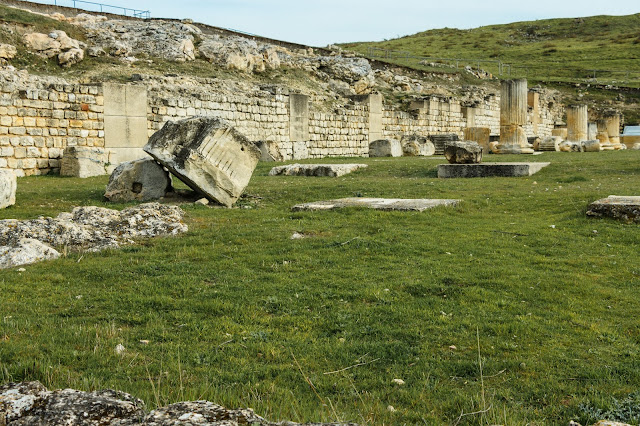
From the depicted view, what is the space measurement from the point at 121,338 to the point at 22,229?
397 cm

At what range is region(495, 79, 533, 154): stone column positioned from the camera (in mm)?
26969

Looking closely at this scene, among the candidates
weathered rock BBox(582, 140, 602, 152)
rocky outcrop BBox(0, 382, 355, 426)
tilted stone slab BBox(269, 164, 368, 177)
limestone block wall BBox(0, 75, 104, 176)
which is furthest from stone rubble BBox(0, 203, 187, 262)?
weathered rock BBox(582, 140, 602, 152)

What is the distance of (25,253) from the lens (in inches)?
281

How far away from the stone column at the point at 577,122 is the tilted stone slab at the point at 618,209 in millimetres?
29262

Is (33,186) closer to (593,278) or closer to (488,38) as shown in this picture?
(593,278)

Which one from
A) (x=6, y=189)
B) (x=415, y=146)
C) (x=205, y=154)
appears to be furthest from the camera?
(x=415, y=146)

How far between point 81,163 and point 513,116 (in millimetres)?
18100

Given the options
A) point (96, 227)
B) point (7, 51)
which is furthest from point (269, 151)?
point (96, 227)

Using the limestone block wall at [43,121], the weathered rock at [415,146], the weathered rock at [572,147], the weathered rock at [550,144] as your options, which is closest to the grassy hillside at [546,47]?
the weathered rock at [550,144]

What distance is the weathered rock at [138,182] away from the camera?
11883 millimetres

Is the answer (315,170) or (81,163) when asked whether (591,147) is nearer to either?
(315,170)

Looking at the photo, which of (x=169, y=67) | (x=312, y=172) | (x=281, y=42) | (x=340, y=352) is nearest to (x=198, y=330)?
(x=340, y=352)

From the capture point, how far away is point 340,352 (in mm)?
4488

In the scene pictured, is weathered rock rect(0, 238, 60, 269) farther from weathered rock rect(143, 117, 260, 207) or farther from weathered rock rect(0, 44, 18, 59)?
weathered rock rect(0, 44, 18, 59)
